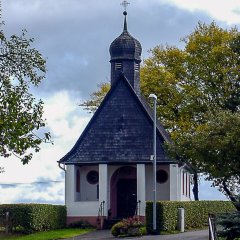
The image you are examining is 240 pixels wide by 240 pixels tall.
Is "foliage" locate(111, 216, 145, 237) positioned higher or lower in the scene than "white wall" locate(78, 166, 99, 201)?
lower

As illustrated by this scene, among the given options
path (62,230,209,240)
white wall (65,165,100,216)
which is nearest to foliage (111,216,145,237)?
path (62,230,209,240)

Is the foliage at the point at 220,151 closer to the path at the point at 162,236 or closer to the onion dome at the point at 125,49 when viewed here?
the path at the point at 162,236

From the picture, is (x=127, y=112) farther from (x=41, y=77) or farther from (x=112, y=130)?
(x=41, y=77)

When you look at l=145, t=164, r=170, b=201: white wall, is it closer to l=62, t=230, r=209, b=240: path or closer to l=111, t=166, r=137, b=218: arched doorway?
l=111, t=166, r=137, b=218: arched doorway

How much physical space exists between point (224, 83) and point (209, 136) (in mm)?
27115

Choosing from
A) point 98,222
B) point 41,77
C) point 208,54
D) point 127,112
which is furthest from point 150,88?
point 41,77

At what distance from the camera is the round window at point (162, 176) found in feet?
187

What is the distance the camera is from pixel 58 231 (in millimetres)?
51094

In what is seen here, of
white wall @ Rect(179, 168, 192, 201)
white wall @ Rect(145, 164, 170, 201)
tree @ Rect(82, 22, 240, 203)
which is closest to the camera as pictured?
white wall @ Rect(145, 164, 170, 201)

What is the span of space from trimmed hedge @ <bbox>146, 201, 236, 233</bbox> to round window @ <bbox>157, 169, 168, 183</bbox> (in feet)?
11.5

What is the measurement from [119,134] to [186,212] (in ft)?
28.0

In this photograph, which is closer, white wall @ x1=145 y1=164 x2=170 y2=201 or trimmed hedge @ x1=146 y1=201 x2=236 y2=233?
trimmed hedge @ x1=146 y1=201 x2=236 y2=233

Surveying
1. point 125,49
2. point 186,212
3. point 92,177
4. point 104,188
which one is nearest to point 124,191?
point 92,177

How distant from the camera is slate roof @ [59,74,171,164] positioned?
55875mm
